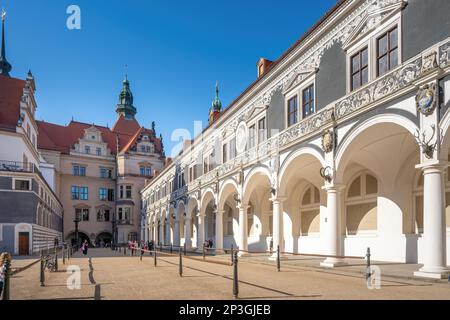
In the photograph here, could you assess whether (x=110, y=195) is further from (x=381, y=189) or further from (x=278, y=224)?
(x=381, y=189)

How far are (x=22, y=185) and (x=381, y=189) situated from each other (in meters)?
29.3

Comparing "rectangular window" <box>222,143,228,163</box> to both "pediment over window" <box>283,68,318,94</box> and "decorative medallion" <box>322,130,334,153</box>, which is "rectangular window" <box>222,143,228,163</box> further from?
"decorative medallion" <box>322,130,334,153</box>

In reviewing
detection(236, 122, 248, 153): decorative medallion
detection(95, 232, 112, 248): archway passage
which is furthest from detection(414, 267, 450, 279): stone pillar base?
detection(95, 232, 112, 248): archway passage

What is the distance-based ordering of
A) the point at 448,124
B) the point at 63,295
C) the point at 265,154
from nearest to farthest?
1. the point at 63,295
2. the point at 448,124
3. the point at 265,154

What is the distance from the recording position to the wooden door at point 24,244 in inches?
1320

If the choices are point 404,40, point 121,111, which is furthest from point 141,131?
point 404,40

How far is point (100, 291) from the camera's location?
33.6 feet

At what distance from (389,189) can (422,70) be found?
7.03m

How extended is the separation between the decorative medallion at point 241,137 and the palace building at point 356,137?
7 cm

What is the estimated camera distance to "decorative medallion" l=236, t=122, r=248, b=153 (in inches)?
Answer: 1000

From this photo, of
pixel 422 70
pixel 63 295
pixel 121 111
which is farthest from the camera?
pixel 121 111

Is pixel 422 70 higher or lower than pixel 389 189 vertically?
higher

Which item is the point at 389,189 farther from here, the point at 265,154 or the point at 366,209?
the point at 265,154
